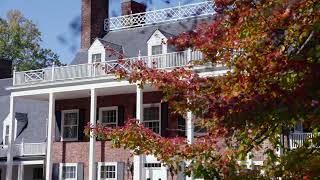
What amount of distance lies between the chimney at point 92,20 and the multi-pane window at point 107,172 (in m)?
7.74

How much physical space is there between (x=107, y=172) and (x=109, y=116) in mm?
2910

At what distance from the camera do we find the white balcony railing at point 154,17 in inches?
1190

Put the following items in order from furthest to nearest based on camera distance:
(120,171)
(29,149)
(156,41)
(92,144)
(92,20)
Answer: (92,20) → (29,149) → (156,41) → (120,171) → (92,144)

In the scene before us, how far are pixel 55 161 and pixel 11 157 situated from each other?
90.1 inches

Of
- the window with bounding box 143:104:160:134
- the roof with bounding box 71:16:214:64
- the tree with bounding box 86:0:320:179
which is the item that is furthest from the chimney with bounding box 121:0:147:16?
the tree with bounding box 86:0:320:179

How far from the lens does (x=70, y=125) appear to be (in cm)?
3072

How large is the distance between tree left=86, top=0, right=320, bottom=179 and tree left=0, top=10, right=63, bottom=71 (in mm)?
52014

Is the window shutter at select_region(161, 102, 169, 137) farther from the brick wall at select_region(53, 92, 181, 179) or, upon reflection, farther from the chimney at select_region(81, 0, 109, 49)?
the chimney at select_region(81, 0, 109, 49)

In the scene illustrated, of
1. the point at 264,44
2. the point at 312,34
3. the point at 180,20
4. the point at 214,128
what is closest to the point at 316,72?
the point at 312,34

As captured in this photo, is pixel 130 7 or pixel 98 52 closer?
pixel 98 52

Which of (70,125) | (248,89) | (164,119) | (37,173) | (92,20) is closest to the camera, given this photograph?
(248,89)

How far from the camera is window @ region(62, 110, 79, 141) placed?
3039 centimetres

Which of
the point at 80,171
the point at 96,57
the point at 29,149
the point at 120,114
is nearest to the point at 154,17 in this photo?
the point at 96,57

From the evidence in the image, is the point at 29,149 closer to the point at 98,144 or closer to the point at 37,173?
the point at 37,173
